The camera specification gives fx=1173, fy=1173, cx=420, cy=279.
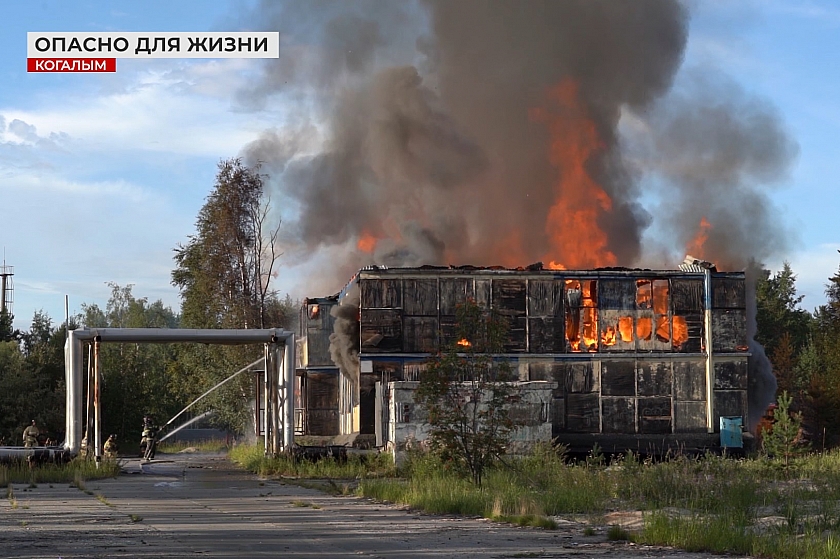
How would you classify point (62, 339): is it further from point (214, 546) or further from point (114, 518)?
point (214, 546)

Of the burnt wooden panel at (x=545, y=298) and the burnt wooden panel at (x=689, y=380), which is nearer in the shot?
the burnt wooden panel at (x=689, y=380)

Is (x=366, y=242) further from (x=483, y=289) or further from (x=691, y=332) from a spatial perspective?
(x=691, y=332)

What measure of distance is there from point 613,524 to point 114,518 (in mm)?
8118

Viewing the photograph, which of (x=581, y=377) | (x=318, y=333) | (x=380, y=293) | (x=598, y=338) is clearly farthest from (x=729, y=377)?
(x=318, y=333)

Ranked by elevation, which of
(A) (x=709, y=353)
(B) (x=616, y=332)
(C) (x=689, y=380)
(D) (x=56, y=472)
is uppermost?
(B) (x=616, y=332)

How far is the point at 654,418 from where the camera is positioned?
42.8m

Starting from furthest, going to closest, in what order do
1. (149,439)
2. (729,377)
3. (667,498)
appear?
(149,439) < (729,377) < (667,498)

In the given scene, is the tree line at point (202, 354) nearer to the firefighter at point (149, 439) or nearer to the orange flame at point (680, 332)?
the firefighter at point (149, 439)

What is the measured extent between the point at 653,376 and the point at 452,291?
26.4 ft

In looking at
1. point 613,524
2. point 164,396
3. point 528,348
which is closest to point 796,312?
point 164,396

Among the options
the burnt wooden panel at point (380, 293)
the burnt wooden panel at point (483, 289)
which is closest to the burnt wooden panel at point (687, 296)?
the burnt wooden panel at point (483, 289)

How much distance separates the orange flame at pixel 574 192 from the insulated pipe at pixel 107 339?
19.5 meters

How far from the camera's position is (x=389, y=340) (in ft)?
140

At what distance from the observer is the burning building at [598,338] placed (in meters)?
42.7
